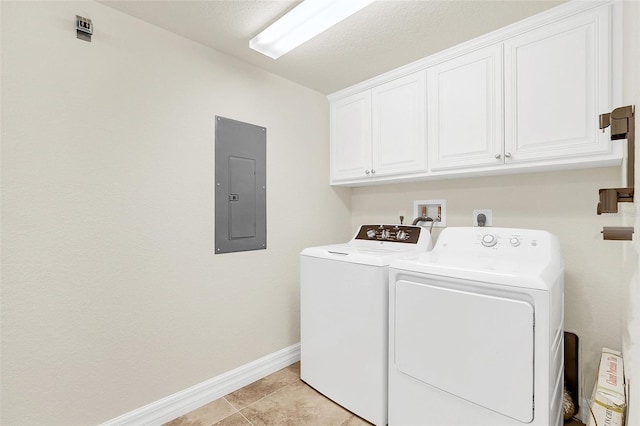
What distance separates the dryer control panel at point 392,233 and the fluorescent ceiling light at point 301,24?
1.38 metres

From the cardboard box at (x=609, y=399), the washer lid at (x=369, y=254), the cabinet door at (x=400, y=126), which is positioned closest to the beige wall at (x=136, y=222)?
the cardboard box at (x=609, y=399)

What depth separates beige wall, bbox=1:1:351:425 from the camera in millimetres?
1399

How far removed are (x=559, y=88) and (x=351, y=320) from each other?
1688 millimetres

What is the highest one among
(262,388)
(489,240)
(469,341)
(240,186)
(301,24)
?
(301,24)

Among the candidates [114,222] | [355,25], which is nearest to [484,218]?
[355,25]

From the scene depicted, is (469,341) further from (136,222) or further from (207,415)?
(136,222)

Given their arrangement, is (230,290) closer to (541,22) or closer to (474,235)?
(474,235)

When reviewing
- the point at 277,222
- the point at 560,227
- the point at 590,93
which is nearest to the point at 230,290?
the point at 277,222

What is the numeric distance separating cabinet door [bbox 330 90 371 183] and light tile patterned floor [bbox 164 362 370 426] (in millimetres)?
1647

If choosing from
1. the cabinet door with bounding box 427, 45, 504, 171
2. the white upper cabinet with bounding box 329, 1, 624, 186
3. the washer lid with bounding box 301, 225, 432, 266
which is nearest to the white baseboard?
the washer lid with bounding box 301, 225, 432, 266

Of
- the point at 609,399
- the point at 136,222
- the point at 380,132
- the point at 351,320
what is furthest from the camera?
the point at 380,132

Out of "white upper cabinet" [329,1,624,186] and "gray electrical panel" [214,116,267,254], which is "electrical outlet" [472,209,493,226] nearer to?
"white upper cabinet" [329,1,624,186]

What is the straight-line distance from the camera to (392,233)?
2.28 meters

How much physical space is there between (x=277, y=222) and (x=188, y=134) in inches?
35.3
